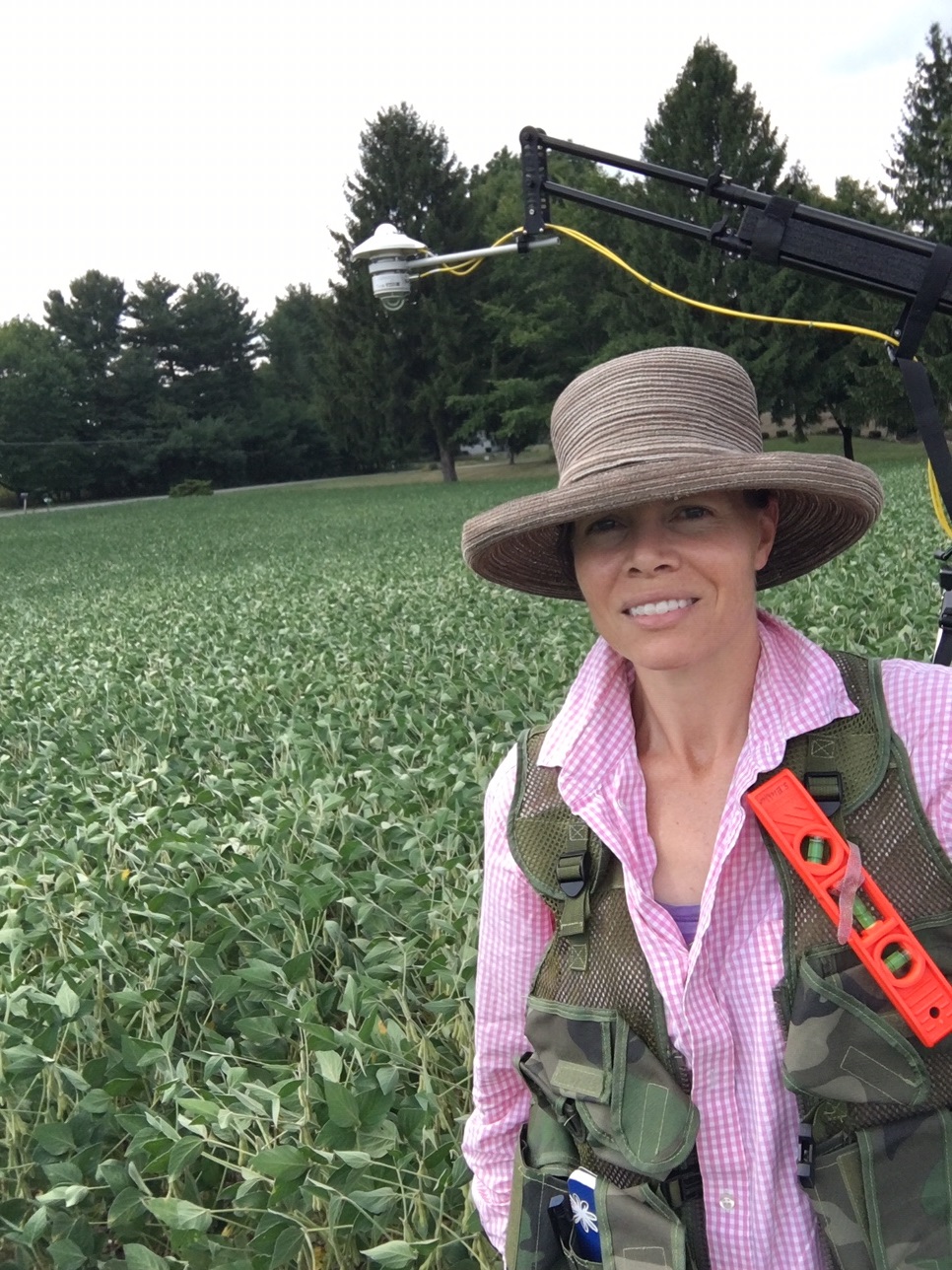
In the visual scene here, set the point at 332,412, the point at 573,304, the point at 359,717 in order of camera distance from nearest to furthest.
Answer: the point at 359,717 < the point at 573,304 < the point at 332,412

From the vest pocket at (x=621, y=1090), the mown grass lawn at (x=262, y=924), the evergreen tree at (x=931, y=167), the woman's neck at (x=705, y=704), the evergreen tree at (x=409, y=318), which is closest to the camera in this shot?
the vest pocket at (x=621, y=1090)

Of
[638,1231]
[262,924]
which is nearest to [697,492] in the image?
[638,1231]

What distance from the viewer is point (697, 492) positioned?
1590mm

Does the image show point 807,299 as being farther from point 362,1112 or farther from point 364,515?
point 362,1112

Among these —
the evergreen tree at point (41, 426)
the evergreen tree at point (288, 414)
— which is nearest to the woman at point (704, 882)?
the evergreen tree at point (288, 414)

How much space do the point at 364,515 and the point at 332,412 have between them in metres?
24.5

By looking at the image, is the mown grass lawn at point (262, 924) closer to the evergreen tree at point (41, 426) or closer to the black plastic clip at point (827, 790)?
the black plastic clip at point (827, 790)

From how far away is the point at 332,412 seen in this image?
5588cm

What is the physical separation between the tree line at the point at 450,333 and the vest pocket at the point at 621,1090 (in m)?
20.0

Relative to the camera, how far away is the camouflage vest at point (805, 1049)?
1534mm

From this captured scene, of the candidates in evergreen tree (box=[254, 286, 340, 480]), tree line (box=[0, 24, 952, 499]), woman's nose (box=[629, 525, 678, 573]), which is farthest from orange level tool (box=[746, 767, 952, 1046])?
evergreen tree (box=[254, 286, 340, 480])

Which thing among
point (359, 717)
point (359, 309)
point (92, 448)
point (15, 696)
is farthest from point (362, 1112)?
point (92, 448)

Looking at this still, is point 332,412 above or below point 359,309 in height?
below

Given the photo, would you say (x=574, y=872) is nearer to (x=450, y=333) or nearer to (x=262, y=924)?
(x=262, y=924)
